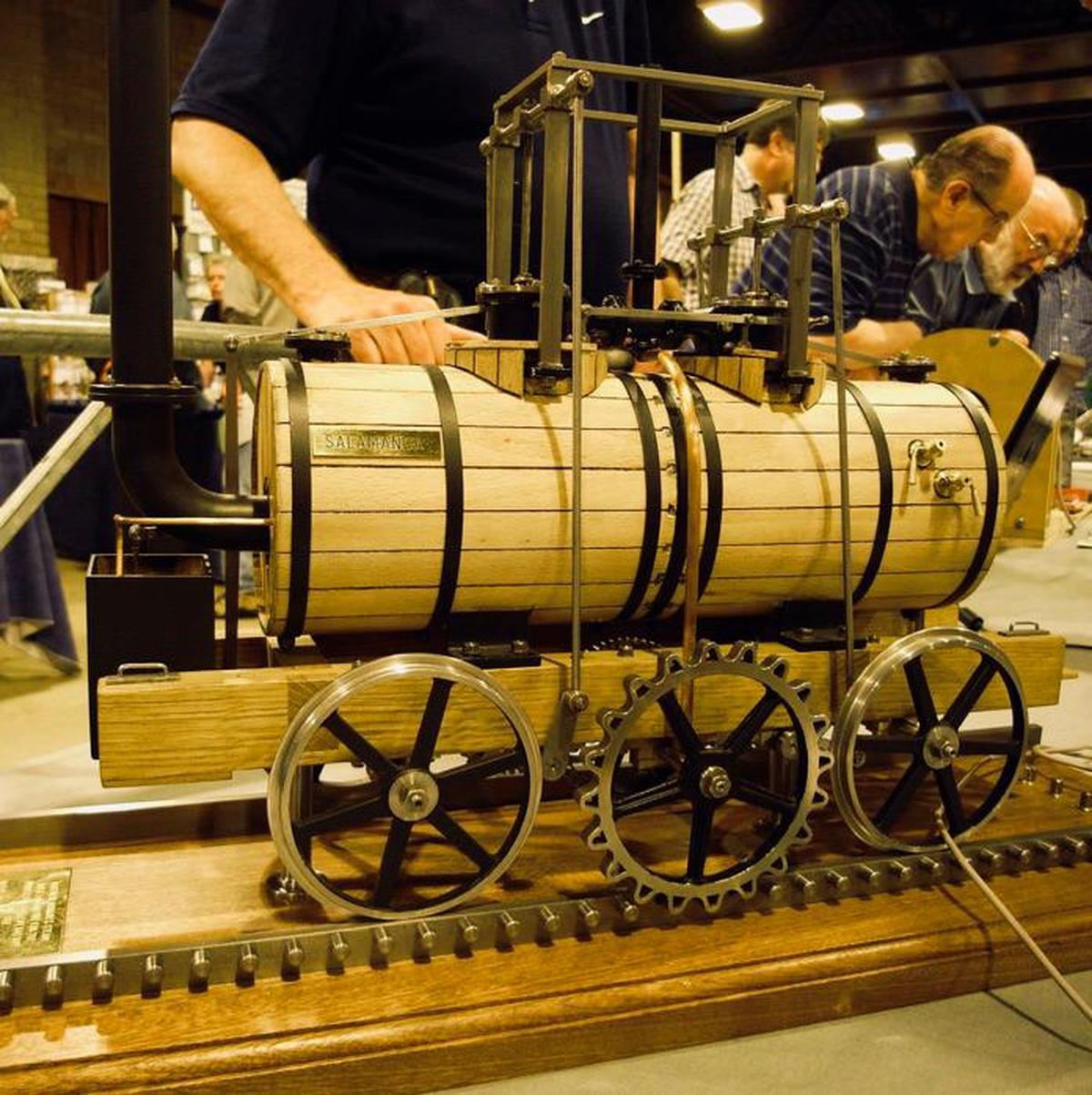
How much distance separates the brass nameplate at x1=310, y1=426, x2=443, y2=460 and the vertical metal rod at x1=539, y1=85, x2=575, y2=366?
0.54 ft

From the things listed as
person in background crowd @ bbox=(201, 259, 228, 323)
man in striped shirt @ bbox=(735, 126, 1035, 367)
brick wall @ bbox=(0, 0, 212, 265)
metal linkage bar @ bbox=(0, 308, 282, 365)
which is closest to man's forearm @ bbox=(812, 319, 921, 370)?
man in striped shirt @ bbox=(735, 126, 1035, 367)

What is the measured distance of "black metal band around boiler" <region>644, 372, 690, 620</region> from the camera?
144 centimetres

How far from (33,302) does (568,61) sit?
17.6 feet

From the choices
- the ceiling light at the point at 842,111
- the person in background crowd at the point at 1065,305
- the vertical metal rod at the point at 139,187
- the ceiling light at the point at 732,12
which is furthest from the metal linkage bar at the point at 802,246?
the ceiling light at the point at 842,111

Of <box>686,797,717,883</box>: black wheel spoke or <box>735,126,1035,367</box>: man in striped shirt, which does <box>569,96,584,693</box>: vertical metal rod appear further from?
<box>735,126,1035,367</box>: man in striped shirt

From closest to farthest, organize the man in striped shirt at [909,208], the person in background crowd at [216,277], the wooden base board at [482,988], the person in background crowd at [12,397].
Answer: the wooden base board at [482,988] < the man in striped shirt at [909,208] < the person in background crowd at [12,397] < the person in background crowd at [216,277]

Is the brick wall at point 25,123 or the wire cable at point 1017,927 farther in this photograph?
the brick wall at point 25,123

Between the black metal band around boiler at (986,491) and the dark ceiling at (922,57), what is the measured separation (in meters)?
7.83

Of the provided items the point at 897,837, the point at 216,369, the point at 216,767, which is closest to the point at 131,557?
the point at 216,767

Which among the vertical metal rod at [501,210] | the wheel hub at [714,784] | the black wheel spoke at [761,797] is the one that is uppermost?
the vertical metal rod at [501,210]

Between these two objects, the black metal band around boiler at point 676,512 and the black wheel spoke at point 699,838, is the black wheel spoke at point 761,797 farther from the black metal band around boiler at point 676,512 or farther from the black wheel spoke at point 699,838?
the black metal band around boiler at point 676,512

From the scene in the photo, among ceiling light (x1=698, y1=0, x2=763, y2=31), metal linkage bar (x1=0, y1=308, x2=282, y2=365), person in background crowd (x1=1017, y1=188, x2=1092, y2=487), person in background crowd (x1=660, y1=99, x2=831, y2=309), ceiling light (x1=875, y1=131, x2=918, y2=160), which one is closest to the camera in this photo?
metal linkage bar (x1=0, y1=308, x2=282, y2=365)

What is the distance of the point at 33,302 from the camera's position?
598 cm

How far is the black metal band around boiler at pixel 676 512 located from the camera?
1.44 metres
